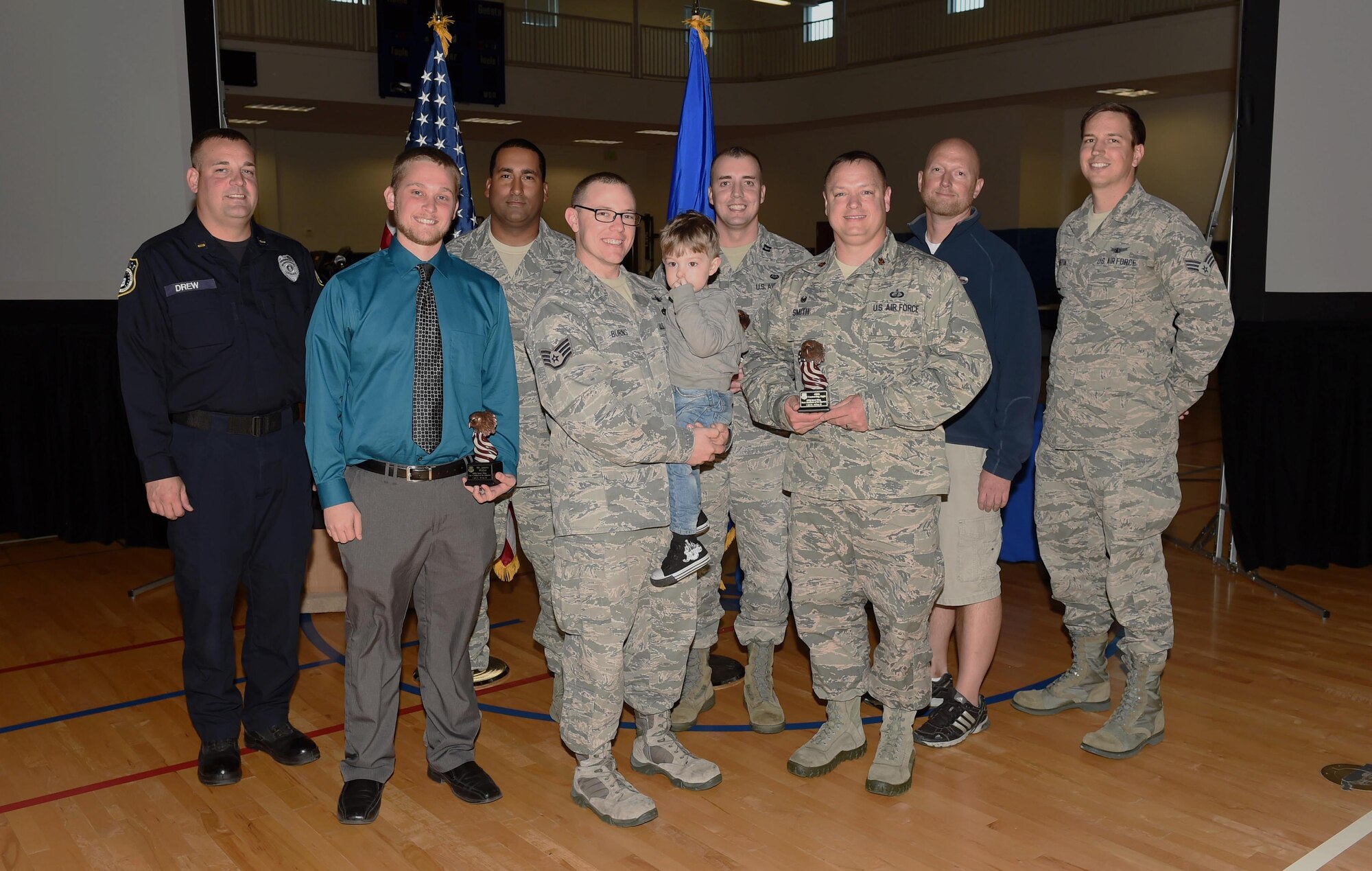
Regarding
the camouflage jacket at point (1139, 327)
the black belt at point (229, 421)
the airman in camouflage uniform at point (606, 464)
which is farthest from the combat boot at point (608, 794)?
the camouflage jacket at point (1139, 327)

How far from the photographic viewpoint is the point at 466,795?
3.25m

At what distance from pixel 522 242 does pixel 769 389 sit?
1.28 m

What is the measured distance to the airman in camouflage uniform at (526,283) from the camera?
3.82 metres

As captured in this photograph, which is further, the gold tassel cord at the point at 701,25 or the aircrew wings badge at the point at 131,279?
the gold tassel cord at the point at 701,25

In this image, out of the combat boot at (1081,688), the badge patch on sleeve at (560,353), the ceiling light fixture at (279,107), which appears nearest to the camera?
the badge patch on sleeve at (560,353)

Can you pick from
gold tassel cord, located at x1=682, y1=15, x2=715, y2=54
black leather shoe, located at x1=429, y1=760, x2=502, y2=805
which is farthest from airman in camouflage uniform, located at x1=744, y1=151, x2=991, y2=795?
gold tassel cord, located at x1=682, y1=15, x2=715, y2=54

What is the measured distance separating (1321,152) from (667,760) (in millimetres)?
4613

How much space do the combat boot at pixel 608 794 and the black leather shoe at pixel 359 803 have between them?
571mm

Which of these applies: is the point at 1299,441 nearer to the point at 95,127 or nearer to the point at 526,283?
the point at 526,283

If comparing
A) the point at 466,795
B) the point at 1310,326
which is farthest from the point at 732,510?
the point at 1310,326

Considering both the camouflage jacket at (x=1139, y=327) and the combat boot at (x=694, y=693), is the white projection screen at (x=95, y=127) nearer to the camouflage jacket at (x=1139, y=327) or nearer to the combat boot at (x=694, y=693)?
the combat boot at (x=694, y=693)

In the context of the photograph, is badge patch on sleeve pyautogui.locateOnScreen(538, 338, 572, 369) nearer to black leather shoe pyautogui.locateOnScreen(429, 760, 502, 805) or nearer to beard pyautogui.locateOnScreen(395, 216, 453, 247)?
beard pyautogui.locateOnScreen(395, 216, 453, 247)

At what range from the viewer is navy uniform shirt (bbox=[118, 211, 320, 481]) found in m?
3.26

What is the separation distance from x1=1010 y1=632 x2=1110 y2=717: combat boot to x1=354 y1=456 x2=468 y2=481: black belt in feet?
7.35
